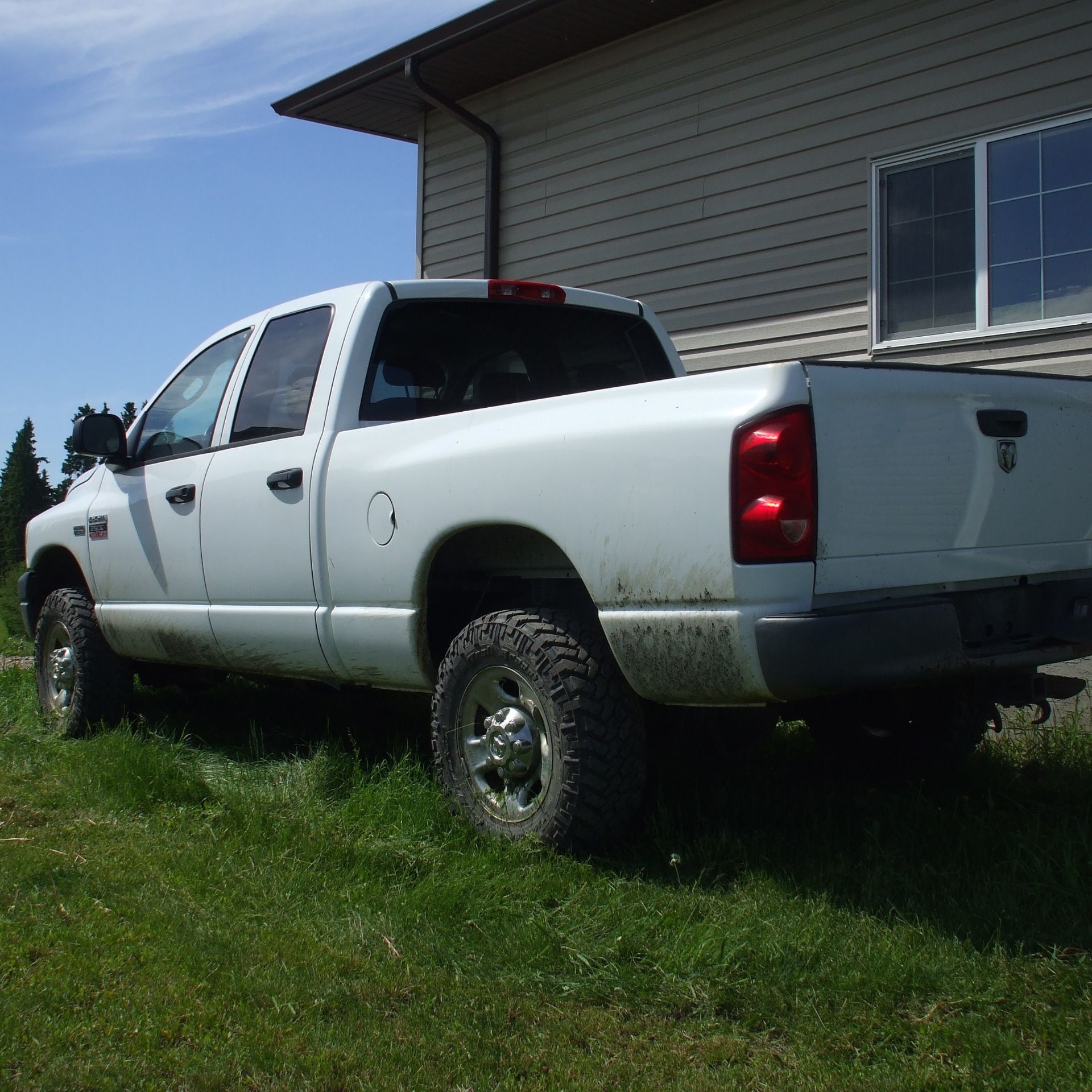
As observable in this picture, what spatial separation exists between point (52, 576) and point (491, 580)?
11.4 ft

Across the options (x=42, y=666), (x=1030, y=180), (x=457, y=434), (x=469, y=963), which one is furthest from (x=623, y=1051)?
(x=1030, y=180)

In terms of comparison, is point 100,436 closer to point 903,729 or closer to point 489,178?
point 903,729

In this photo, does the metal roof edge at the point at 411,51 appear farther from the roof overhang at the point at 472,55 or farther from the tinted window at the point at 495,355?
the tinted window at the point at 495,355

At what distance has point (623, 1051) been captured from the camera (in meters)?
2.59

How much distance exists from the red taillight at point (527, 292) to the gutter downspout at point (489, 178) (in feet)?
17.3

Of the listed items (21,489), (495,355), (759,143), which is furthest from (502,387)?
(21,489)

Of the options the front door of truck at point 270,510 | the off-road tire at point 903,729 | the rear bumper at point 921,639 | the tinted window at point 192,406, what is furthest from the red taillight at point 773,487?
the tinted window at point 192,406

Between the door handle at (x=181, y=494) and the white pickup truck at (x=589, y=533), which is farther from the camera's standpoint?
the door handle at (x=181, y=494)

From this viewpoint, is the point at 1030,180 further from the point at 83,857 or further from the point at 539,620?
the point at 83,857

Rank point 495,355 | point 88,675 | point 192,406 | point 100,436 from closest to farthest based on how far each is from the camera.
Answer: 1. point 495,355
2. point 192,406
3. point 100,436
4. point 88,675

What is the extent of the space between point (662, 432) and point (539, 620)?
2.55ft

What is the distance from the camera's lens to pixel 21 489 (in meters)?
21.7

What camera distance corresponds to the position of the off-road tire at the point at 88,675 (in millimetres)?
5910

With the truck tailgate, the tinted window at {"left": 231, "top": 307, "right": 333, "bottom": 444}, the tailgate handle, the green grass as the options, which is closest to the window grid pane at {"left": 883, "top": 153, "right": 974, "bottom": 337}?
the green grass
